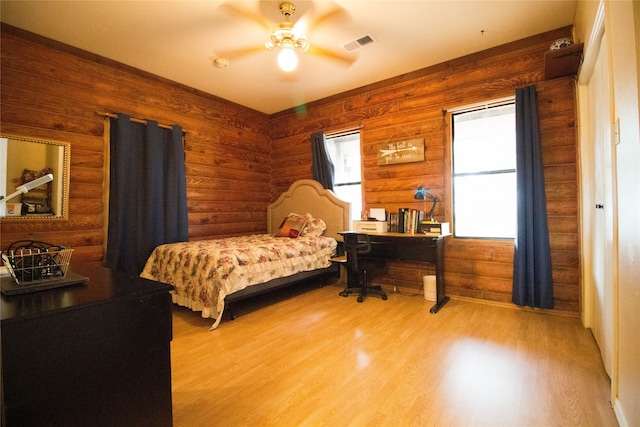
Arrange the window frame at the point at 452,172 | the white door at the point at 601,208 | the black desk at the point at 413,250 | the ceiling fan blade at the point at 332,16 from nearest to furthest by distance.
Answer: the white door at the point at 601,208
the ceiling fan blade at the point at 332,16
the black desk at the point at 413,250
the window frame at the point at 452,172

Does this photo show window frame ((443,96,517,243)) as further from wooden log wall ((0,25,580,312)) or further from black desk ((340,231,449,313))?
black desk ((340,231,449,313))

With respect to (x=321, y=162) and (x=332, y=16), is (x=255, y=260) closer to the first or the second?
(x=321, y=162)

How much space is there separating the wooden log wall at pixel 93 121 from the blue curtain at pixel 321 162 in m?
1.23

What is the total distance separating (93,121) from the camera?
3383 millimetres

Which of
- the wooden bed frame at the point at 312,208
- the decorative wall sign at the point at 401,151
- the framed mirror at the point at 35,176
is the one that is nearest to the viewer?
the framed mirror at the point at 35,176

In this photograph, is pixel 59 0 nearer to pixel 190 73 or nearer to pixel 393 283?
pixel 190 73

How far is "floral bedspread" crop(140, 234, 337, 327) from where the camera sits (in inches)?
109

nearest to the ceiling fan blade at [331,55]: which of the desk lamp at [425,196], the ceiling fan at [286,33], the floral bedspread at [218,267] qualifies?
the ceiling fan at [286,33]

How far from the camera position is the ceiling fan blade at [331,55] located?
3.10 metres

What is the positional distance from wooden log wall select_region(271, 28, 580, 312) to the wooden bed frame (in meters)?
0.35

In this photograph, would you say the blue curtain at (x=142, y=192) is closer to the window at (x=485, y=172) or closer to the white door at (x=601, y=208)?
the window at (x=485, y=172)

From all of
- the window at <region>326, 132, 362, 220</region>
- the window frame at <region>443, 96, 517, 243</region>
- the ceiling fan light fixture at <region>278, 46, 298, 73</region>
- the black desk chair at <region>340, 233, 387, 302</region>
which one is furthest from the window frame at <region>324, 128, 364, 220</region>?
the ceiling fan light fixture at <region>278, 46, 298, 73</region>

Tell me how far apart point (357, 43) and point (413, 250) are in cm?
236

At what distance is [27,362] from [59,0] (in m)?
2.99
